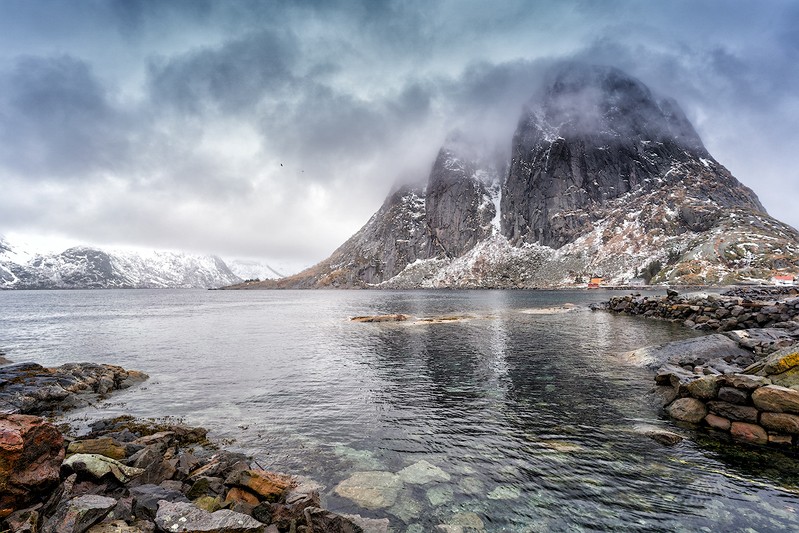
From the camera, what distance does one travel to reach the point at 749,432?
15539mm

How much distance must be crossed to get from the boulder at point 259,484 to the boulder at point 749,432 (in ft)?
61.9

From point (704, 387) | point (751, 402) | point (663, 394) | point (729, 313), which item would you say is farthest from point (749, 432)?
point (729, 313)

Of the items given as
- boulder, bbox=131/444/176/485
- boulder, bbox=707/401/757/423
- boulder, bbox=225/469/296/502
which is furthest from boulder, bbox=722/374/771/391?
boulder, bbox=131/444/176/485

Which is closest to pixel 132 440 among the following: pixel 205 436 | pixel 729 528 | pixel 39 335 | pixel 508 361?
pixel 205 436

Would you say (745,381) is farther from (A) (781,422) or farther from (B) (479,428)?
(B) (479,428)

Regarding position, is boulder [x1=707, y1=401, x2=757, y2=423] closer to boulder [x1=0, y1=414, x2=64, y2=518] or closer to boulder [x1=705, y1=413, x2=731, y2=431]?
boulder [x1=705, y1=413, x2=731, y2=431]

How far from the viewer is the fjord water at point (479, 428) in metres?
11.3

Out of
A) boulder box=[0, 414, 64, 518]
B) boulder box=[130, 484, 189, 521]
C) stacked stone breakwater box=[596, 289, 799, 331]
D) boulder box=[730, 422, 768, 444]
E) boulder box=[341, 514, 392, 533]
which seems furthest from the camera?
stacked stone breakwater box=[596, 289, 799, 331]

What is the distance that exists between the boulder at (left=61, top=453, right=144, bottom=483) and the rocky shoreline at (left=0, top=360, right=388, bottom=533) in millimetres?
25

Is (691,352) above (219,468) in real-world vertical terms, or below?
above

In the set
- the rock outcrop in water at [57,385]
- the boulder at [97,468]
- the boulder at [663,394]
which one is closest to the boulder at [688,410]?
the boulder at [663,394]

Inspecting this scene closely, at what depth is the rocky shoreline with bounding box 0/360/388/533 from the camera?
8410mm

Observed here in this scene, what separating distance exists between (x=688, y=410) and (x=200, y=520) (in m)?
21.2

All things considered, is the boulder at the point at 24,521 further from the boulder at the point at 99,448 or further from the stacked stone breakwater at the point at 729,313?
the stacked stone breakwater at the point at 729,313
